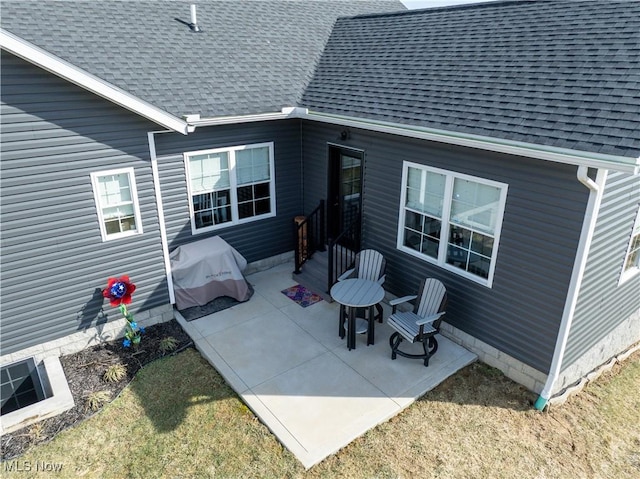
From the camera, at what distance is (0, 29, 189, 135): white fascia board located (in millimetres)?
5691

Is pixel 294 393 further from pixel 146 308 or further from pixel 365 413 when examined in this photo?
pixel 146 308

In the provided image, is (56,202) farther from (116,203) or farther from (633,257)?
(633,257)

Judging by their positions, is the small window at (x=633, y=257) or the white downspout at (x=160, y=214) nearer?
the small window at (x=633, y=257)

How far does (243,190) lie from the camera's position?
8.91 m

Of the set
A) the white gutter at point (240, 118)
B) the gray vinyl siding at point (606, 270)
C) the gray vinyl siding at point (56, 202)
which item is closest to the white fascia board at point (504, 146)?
the gray vinyl siding at point (606, 270)

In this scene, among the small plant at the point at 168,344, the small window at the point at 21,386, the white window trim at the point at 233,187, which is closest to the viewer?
the small window at the point at 21,386

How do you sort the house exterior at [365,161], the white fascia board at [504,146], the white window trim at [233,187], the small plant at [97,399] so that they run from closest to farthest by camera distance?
the white fascia board at [504,146], the house exterior at [365,161], the small plant at [97,399], the white window trim at [233,187]

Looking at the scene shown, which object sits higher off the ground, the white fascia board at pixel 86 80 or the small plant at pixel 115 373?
the white fascia board at pixel 86 80

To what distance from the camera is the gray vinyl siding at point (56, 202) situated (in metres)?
6.22

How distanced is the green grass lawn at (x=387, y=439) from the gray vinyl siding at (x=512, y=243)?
821mm

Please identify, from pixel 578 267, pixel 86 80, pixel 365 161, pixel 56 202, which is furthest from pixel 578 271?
pixel 56 202

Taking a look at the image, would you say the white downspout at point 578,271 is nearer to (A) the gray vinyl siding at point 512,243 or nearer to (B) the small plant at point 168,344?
(A) the gray vinyl siding at point 512,243
